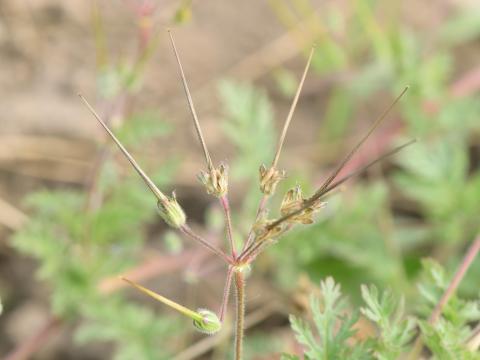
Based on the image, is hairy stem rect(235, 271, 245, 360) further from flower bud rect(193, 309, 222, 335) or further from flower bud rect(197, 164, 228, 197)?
flower bud rect(197, 164, 228, 197)

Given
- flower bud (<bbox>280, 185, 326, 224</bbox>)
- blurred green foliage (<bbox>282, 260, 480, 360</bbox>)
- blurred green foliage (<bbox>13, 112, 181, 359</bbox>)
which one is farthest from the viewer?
blurred green foliage (<bbox>13, 112, 181, 359</bbox>)

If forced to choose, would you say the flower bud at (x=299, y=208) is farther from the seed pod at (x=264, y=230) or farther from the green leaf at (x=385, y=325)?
the green leaf at (x=385, y=325)

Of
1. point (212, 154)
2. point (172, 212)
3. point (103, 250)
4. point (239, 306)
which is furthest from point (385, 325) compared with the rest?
point (212, 154)

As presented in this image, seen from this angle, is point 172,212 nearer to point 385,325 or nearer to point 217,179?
point 217,179

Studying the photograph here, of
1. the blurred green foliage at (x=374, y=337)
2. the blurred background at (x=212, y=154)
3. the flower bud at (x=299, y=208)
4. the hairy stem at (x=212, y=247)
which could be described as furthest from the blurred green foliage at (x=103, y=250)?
the flower bud at (x=299, y=208)

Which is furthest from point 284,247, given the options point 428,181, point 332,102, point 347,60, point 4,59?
point 4,59

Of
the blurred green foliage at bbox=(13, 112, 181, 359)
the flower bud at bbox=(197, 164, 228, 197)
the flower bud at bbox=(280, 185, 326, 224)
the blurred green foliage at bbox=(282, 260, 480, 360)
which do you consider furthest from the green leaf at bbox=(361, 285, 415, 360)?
the blurred green foliage at bbox=(13, 112, 181, 359)

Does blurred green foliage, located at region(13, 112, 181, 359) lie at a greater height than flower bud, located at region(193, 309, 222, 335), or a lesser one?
greater

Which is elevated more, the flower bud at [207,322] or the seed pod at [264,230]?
the seed pod at [264,230]
